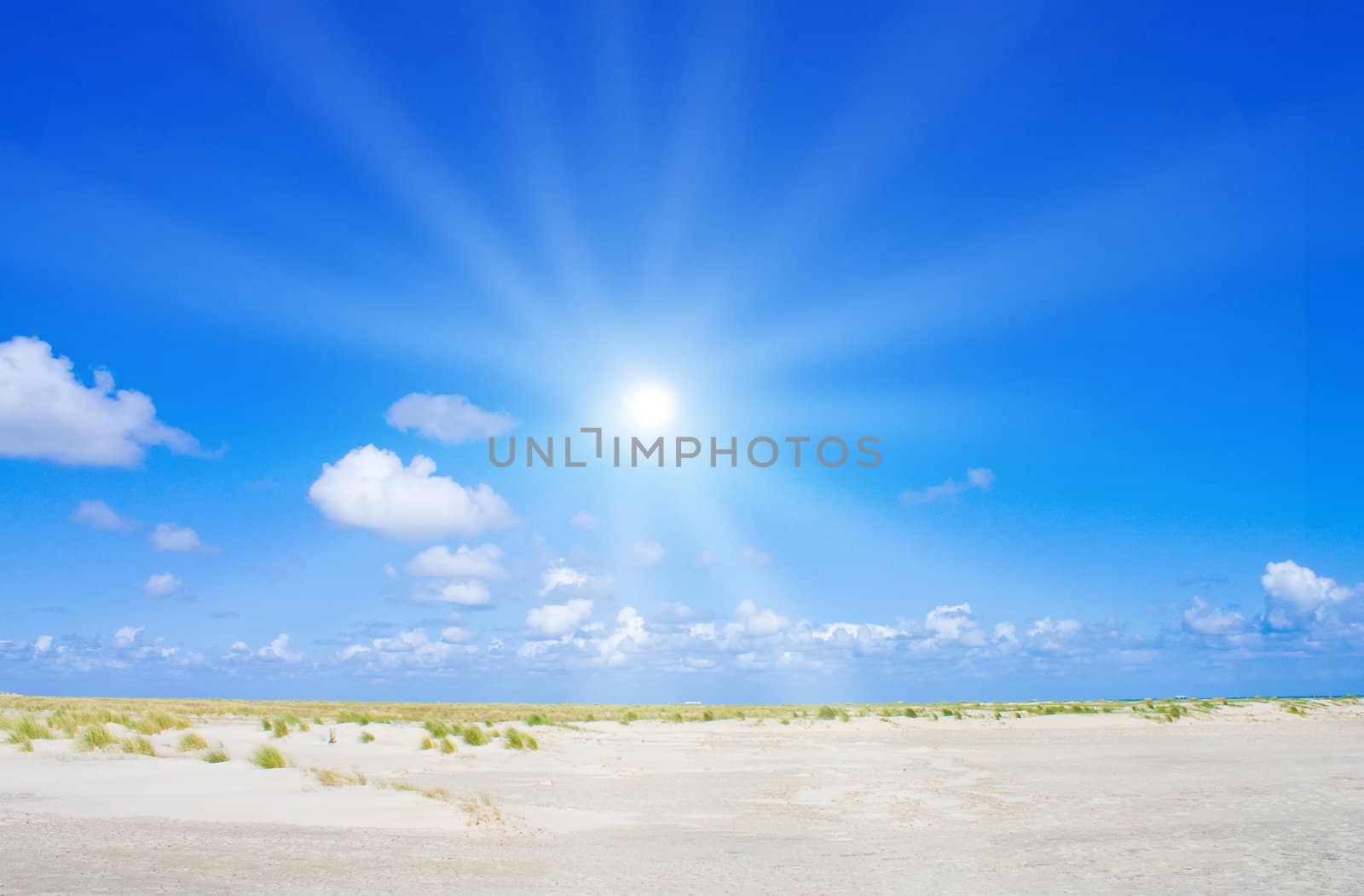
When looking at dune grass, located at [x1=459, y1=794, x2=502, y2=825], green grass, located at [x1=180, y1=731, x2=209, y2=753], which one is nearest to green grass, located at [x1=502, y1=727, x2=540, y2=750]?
green grass, located at [x1=180, y1=731, x2=209, y2=753]

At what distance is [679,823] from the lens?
14898mm

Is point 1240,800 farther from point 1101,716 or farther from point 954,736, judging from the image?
point 1101,716

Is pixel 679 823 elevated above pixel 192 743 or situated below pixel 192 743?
below

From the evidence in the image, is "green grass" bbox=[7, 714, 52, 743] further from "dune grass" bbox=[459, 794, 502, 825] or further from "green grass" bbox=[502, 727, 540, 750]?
"dune grass" bbox=[459, 794, 502, 825]

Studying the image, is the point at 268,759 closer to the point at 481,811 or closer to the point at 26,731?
the point at 481,811

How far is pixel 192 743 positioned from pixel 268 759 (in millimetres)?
4513

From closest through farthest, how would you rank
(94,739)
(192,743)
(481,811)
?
(481,811)
(94,739)
(192,743)

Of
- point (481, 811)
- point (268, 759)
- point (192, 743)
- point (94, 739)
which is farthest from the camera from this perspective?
point (192, 743)

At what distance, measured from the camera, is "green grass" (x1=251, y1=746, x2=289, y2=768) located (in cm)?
1752

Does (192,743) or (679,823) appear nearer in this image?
(679,823)

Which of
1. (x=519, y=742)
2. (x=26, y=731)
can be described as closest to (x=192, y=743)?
(x=26, y=731)

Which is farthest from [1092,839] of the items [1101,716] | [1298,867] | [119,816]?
[1101,716]

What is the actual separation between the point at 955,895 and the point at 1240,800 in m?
10.2

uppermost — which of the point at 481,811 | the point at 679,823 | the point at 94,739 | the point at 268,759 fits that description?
the point at 94,739
